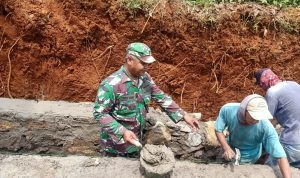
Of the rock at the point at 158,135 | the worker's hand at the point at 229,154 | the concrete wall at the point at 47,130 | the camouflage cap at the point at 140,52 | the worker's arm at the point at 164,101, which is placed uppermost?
the camouflage cap at the point at 140,52

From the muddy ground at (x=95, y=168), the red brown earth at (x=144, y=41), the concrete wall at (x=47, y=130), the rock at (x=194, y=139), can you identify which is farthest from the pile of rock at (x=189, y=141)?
the muddy ground at (x=95, y=168)

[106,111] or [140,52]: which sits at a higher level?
[140,52]

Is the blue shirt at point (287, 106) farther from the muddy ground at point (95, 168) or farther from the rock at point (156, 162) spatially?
the rock at point (156, 162)

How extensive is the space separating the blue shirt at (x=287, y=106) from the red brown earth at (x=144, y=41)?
2504mm

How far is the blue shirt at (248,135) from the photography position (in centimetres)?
381

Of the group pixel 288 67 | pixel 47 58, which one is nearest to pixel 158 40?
pixel 47 58

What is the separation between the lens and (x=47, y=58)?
6684mm

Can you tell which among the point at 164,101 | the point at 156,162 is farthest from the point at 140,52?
the point at 156,162

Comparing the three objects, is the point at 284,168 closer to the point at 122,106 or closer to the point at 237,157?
the point at 237,157

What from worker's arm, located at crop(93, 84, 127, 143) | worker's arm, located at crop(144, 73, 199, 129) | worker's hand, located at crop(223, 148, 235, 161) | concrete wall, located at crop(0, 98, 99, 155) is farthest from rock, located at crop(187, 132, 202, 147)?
worker's arm, located at crop(93, 84, 127, 143)

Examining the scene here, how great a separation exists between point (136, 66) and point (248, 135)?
1247mm

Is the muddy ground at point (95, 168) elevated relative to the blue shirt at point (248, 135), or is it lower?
lower

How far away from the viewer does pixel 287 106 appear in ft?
14.2

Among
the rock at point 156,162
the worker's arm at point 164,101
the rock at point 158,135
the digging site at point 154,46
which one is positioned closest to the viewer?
the rock at point 156,162
